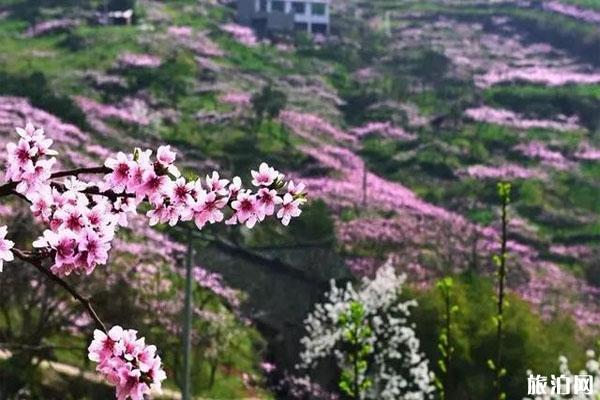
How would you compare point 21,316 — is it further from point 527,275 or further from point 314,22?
point 314,22

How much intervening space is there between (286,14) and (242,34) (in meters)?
6.87

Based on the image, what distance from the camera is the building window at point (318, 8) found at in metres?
88.1

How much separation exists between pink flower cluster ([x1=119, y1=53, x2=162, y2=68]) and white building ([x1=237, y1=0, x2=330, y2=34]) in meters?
19.5

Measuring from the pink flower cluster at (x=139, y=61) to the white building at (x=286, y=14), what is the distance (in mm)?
19495

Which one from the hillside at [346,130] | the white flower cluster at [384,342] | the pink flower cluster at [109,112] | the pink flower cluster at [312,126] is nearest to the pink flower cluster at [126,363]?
the hillside at [346,130]

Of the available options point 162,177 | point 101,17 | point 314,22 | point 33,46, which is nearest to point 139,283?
point 162,177

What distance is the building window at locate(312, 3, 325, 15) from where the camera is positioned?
289 feet

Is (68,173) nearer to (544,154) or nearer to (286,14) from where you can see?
(544,154)

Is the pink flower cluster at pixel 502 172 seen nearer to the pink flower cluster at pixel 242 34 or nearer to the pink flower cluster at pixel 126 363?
the pink flower cluster at pixel 242 34

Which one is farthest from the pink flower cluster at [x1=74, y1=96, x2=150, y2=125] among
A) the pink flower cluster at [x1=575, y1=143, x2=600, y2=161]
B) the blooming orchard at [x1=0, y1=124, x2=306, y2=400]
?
the blooming orchard at [x1=0, y1=124, x2=306, y2=400]

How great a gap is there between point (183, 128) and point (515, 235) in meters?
20.0

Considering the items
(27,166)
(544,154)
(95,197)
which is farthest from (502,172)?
(27,166)

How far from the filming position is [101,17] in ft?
247

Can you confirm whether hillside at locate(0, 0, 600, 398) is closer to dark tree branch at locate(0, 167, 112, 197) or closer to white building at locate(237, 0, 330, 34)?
white building at locate(237, 0, 330, 34)
